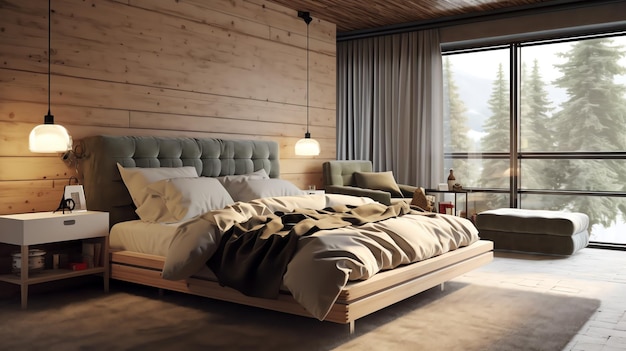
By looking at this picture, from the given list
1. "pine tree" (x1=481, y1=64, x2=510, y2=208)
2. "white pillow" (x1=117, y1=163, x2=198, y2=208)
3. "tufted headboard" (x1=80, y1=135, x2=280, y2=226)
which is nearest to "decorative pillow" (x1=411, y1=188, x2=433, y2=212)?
"pine tree" (x1=481, y1=64, x2=510, y2=208)

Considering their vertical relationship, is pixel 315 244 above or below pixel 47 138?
below

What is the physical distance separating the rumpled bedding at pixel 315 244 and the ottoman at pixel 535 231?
173cm

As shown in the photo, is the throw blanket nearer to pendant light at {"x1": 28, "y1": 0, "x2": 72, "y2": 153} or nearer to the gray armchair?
pendant light at {"x1": 28, "y1": 0, "x2": 72, "y2": 153}

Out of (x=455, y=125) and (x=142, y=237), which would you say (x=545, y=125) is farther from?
(x=142, y=237)

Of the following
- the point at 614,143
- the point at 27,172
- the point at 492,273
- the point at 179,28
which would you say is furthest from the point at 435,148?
the point at 27,172

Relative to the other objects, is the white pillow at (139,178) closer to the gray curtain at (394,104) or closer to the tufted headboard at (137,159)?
the tufted headboard at (137,159)

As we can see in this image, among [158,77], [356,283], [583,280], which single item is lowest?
[583,280]

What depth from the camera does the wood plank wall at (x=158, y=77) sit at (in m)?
4.38

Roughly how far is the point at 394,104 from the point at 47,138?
484cm

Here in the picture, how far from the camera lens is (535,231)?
19.7ft

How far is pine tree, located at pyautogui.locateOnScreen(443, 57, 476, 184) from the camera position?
25.4 feet

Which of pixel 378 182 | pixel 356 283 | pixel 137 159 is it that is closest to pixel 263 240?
pixel 356 283

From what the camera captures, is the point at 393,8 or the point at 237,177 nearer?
the point at 237,177

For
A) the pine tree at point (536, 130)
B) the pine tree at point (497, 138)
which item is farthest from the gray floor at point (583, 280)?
the pine tree at point (497, 138)
